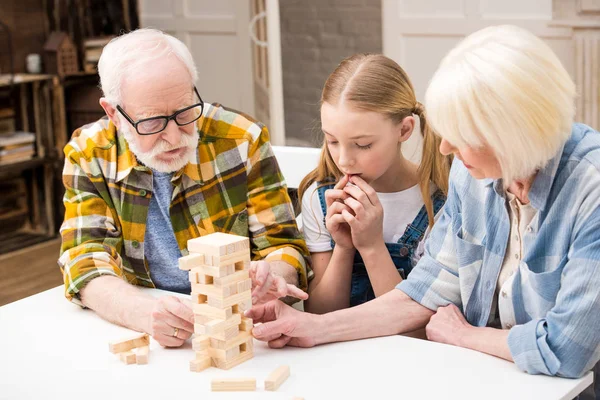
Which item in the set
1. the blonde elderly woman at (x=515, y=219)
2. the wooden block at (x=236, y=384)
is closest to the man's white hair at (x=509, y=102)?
the blonde elderly woman at (x=515, y=219)

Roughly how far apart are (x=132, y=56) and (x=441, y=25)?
354cm

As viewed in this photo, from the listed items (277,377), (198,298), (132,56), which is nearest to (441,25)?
(132,56)

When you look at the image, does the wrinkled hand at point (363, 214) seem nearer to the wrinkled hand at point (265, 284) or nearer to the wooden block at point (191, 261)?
the wrinkled hand at point (265, 284)

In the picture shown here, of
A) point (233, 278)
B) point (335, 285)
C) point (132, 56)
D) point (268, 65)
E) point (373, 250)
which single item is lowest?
point (335, 285)

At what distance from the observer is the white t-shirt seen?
2.25 meters

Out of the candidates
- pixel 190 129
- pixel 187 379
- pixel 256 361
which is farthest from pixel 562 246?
→ pixel 190 129

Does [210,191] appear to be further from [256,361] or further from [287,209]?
[256,361]

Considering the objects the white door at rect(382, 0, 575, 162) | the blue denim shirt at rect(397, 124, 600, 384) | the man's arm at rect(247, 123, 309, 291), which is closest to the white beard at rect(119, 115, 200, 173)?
the man's arm at rect(247, 123, 309, 291)

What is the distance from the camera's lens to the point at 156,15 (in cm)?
678

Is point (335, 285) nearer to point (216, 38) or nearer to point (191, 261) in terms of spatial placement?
point (191, 261)

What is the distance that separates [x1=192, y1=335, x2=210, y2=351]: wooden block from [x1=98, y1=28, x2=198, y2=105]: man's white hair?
727 mm

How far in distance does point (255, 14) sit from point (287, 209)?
3897 mm

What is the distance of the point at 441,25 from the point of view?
5262 millimetres

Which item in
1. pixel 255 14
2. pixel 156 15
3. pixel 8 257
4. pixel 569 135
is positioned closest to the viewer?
pixel 569 135
